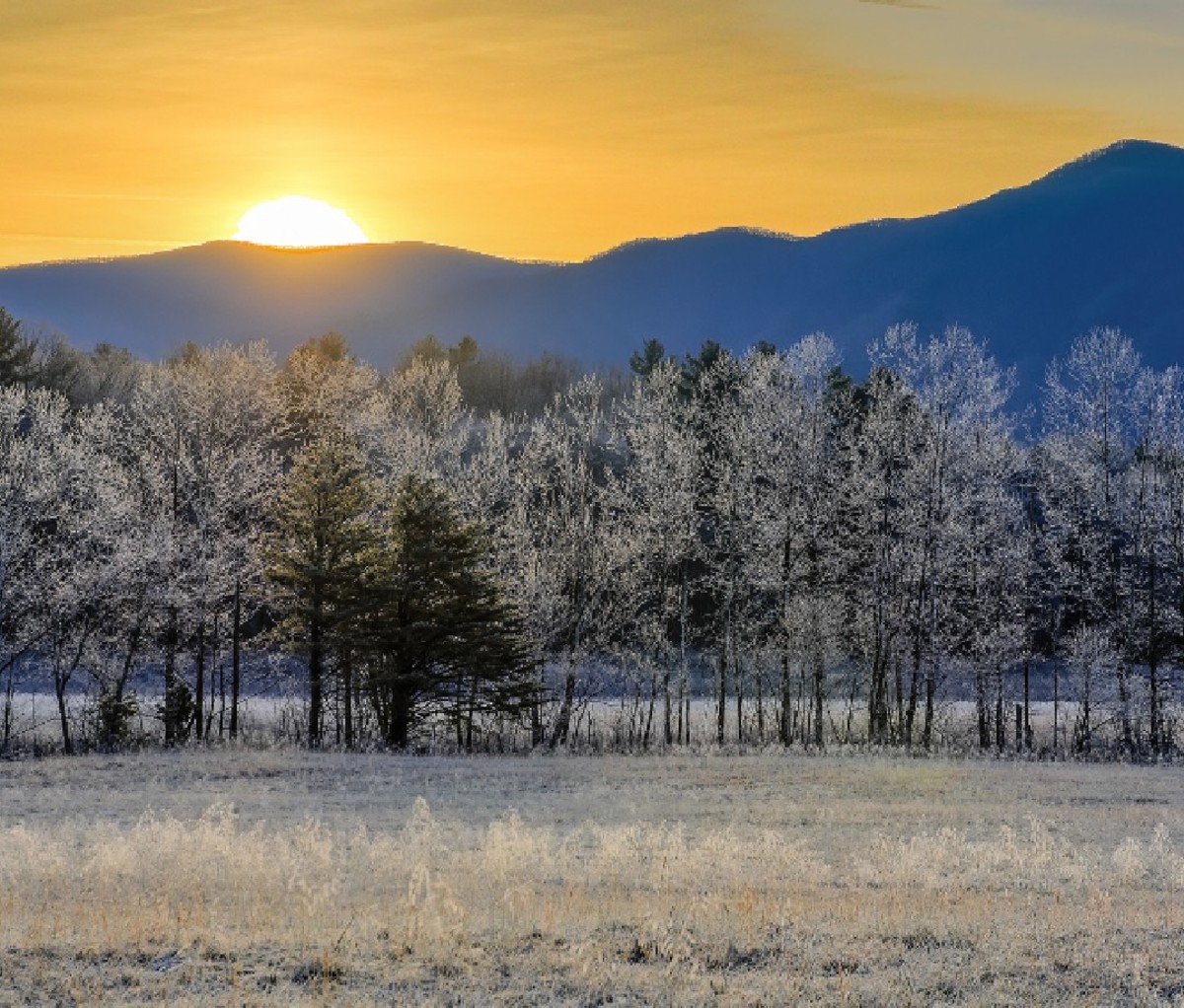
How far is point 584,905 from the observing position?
13.3 metres

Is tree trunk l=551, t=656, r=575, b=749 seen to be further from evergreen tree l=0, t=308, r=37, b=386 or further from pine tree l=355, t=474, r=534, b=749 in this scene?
evergreen tree l=0, t=308, r=37, b=386

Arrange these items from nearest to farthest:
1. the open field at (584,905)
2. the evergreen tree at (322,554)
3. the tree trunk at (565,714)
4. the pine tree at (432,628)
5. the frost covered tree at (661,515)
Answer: the open field at (584,905), the pine tree at (432,628), the evergreen tree at (322,554), the tree trunk at (565,714), the frost covered tree at (661,515)

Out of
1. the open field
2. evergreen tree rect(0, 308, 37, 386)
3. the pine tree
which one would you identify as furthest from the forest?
evergreen tree rect(0, 308, 37, 386)

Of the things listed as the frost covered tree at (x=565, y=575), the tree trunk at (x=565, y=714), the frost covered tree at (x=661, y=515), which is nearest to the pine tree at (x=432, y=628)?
the tree trunk at (x=565, y=714)

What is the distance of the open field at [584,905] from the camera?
34.4 ft

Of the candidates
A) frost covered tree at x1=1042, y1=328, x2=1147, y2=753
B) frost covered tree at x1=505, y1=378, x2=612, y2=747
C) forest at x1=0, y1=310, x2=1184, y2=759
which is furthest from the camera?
frost covered tree at x1=1042, y1=328, x2=1147, y2=753

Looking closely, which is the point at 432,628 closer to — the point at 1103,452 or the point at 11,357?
the point at 1103,452

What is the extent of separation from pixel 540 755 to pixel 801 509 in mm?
11803

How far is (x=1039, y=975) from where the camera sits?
429 inches

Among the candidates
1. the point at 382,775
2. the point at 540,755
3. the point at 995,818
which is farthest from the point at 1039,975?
the point at 540,755

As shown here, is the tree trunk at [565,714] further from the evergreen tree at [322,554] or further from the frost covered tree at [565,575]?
the evergreen tree at [322,554]

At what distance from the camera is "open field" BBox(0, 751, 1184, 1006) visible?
34.4 feet

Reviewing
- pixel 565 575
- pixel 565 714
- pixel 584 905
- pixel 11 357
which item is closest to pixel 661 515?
pixel 565 575

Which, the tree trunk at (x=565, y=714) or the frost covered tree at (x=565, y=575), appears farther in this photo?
the frost covered tree at (x=565, y=575)
